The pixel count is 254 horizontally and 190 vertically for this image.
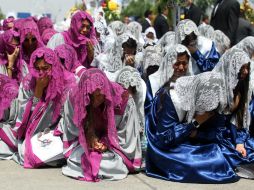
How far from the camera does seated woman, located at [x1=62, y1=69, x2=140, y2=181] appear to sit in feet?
15.3

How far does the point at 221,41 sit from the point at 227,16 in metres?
0.64

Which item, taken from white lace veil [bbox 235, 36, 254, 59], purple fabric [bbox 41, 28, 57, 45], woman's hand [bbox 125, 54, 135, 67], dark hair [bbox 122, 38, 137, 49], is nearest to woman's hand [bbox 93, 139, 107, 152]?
woman's hand [bbox 125, 54, 135, 67]

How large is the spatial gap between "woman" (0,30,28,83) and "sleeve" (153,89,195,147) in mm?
2197

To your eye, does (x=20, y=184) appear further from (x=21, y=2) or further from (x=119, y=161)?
(x=21, y=2)

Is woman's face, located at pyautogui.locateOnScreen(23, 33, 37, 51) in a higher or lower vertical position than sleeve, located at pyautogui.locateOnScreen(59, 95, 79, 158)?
higher

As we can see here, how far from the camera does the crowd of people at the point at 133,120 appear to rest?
4680mm

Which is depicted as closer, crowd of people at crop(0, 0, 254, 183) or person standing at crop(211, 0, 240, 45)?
crowd of people at crop(0, 0, 254, 183)

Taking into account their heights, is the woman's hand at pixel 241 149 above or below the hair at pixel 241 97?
below

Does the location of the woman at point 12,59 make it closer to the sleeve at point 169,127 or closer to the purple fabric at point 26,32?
the purple fabric at point 26,32

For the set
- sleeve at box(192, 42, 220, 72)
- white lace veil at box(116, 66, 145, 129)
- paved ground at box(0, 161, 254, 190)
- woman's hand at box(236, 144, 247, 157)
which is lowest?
paved ground at box(0, 161, 254, 190)

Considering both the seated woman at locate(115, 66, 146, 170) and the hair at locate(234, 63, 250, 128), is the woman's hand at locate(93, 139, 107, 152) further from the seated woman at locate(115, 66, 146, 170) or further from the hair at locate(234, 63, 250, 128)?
the hair at locate(234, 63, 250, 128)

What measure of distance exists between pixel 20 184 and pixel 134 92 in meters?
1.52

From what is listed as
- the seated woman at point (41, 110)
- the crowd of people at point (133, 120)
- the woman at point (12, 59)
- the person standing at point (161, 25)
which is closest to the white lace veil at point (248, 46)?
the crowd of people at point (133, 120)

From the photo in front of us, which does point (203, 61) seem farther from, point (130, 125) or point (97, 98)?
point (97, 98)
